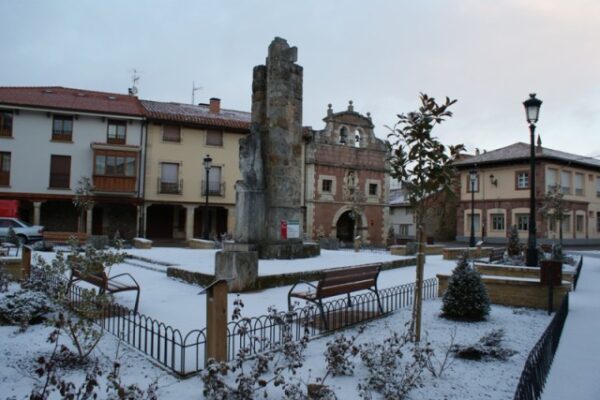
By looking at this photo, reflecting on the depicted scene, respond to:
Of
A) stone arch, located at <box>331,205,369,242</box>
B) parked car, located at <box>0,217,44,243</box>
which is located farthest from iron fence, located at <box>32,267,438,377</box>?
stone arch, located at <box>331,205,369,242</box>

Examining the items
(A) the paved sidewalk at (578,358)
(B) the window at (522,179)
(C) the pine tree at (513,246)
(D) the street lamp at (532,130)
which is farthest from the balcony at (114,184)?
(B) the window at (522,179)

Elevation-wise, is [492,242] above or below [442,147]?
below

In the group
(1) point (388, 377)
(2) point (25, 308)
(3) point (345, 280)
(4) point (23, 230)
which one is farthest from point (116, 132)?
(1) point (388, 377)

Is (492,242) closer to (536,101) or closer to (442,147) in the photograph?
(536,101)

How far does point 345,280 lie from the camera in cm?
691

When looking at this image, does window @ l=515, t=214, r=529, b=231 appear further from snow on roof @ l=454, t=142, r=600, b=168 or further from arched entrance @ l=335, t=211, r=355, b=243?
arched entrance @ l=335, t=211, r=355, b=243

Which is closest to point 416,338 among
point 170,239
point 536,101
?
point 536,101

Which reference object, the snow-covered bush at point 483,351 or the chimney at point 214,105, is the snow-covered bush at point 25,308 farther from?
the chimney at point 214,105

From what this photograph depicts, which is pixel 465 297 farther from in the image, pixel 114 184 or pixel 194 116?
pixel 194 116

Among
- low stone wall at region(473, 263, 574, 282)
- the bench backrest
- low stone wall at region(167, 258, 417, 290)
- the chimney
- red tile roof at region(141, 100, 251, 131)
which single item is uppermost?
the chimney

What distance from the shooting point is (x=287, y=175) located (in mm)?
12898

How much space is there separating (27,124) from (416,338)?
29567 millimetres

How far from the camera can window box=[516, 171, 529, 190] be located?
33312 mm

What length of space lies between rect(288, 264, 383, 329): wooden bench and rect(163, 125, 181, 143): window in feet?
83.9
